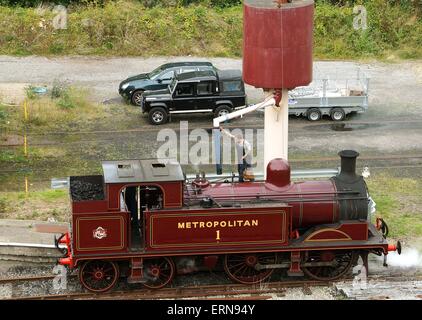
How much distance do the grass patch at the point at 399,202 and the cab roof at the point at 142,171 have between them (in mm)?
5804

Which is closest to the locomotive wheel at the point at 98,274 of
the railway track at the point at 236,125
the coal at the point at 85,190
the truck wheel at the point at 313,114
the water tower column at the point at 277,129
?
the coal at the point at 85,190

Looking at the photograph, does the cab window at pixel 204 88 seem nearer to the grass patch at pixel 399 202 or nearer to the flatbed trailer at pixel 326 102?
the flatbed trailer at pixel 326 102

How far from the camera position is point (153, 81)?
105 ft

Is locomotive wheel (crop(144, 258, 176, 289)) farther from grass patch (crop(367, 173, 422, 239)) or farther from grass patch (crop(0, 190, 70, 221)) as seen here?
grass patch (crop(367, 173, 422, 239))

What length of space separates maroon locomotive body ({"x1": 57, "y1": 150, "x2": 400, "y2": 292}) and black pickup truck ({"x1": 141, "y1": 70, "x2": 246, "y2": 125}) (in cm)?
1179

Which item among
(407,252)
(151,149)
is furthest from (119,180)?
(151,149)

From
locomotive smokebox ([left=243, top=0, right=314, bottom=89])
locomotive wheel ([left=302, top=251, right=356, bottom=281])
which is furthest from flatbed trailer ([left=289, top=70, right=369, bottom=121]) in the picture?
locomotive wheel ([left=302, top=251, right=356, bottom=281])

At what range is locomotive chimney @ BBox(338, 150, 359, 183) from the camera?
1812 cm

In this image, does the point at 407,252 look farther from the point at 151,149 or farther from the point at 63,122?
the point at 63,122

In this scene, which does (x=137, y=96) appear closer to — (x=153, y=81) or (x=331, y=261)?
(x=153, y=81)

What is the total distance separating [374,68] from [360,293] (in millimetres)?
20034

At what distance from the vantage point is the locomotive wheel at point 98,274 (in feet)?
58.3

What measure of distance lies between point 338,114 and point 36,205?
1235cm

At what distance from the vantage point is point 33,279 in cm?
1838
